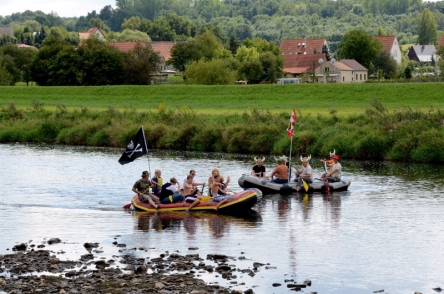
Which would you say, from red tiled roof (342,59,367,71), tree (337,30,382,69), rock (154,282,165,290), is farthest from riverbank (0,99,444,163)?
tree (337,30,382,69)

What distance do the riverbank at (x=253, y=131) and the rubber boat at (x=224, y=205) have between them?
17.6 metres

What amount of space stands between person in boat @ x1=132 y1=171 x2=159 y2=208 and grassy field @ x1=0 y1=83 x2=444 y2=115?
2799 centimetres

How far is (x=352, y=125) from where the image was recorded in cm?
4831

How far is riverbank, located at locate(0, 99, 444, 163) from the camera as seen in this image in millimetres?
45250

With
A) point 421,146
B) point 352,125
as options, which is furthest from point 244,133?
point 421,146

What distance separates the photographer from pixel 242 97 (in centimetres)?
7225

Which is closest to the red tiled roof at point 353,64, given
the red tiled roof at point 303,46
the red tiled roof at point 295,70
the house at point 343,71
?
the house at point 343,71

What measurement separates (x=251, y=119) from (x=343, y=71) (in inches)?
2395

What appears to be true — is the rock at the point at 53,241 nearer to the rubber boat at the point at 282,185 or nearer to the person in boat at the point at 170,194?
the person in boat at the point at 170,194

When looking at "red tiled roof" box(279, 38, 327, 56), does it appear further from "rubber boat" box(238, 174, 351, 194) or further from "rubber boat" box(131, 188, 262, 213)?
"rubber boat" box(131, 188, 262, 213)

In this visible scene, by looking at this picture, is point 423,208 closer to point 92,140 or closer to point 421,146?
point 421,146

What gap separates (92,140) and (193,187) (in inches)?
1106

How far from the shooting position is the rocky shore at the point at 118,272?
59.6ft

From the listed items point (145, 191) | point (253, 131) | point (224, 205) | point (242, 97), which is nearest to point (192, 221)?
point (224, 205)
